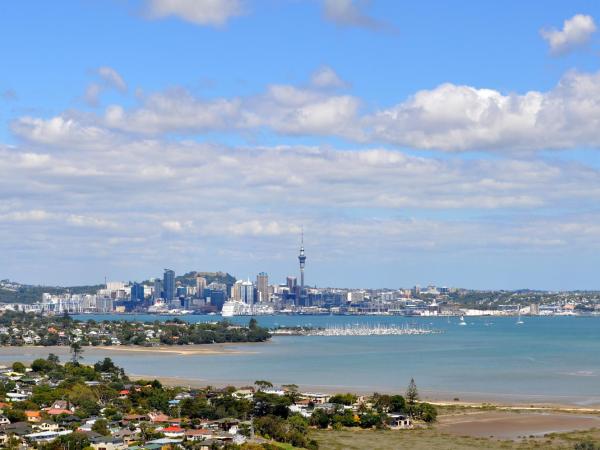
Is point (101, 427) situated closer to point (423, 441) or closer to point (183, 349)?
point (423, 441)

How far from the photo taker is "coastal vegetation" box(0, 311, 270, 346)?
417 feet

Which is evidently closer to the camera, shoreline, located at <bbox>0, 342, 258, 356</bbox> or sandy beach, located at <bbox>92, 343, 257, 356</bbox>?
shoreline, located at <bbox>0, 342, 258, 356</bbox>

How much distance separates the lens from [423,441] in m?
44.0

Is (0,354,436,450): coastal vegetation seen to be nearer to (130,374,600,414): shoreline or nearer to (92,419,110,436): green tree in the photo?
(92,419,110,436): green tree

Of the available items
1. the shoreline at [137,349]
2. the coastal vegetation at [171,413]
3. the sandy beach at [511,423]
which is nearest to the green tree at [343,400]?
the coastal vegetation at [171,413]

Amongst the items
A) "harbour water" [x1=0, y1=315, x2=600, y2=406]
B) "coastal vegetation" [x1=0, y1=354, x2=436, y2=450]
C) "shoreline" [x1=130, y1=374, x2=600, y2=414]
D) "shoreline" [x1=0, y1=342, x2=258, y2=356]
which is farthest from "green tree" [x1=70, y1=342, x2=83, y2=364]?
"coastal vegetation" [x1=0, y1=354, x2=436, y2=450]

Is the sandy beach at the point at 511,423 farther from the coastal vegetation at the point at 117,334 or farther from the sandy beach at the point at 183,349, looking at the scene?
the coastal vegetation at the point at 117,334

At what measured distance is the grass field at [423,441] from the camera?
42156mm

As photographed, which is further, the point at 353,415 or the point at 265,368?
the point at 265,368

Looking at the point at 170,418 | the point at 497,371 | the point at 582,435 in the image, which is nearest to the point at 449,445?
the point at 582,435

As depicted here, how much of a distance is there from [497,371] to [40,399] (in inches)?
1720

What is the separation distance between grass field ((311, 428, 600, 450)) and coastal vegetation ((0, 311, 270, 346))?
8130cm

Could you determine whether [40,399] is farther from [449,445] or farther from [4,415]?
[449,445]

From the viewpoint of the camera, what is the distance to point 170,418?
45.9 metres
